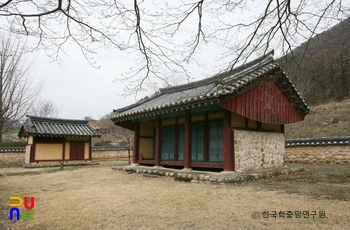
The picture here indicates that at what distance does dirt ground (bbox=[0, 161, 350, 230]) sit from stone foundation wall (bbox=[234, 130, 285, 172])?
181 cm

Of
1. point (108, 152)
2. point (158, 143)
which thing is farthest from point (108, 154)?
point (158, 143)

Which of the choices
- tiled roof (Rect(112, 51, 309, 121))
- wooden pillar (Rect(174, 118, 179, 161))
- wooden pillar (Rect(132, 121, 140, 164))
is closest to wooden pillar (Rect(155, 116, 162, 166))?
wooden pillar (Rect(174, 118, 179, 161))

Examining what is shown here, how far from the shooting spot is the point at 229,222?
4625mm

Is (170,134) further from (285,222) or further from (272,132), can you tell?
(285,222)

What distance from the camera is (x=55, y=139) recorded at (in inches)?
805

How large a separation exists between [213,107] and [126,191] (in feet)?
15.1

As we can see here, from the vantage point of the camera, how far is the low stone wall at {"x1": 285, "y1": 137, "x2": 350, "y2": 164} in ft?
49.7

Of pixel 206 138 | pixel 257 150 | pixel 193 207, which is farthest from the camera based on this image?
pixel 206 138

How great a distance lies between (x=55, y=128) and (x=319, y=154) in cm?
1890

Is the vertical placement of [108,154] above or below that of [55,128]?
below

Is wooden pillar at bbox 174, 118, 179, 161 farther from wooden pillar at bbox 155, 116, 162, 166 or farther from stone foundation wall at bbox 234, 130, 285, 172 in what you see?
stone foundation wall at bbox 234, 130, 285, 172

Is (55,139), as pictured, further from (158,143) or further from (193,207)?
(193,207)

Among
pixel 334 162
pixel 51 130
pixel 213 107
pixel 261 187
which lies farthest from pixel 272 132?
pixel 51 130

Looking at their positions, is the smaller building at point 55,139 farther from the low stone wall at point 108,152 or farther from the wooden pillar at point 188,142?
the wooden pillar at point 188,142
